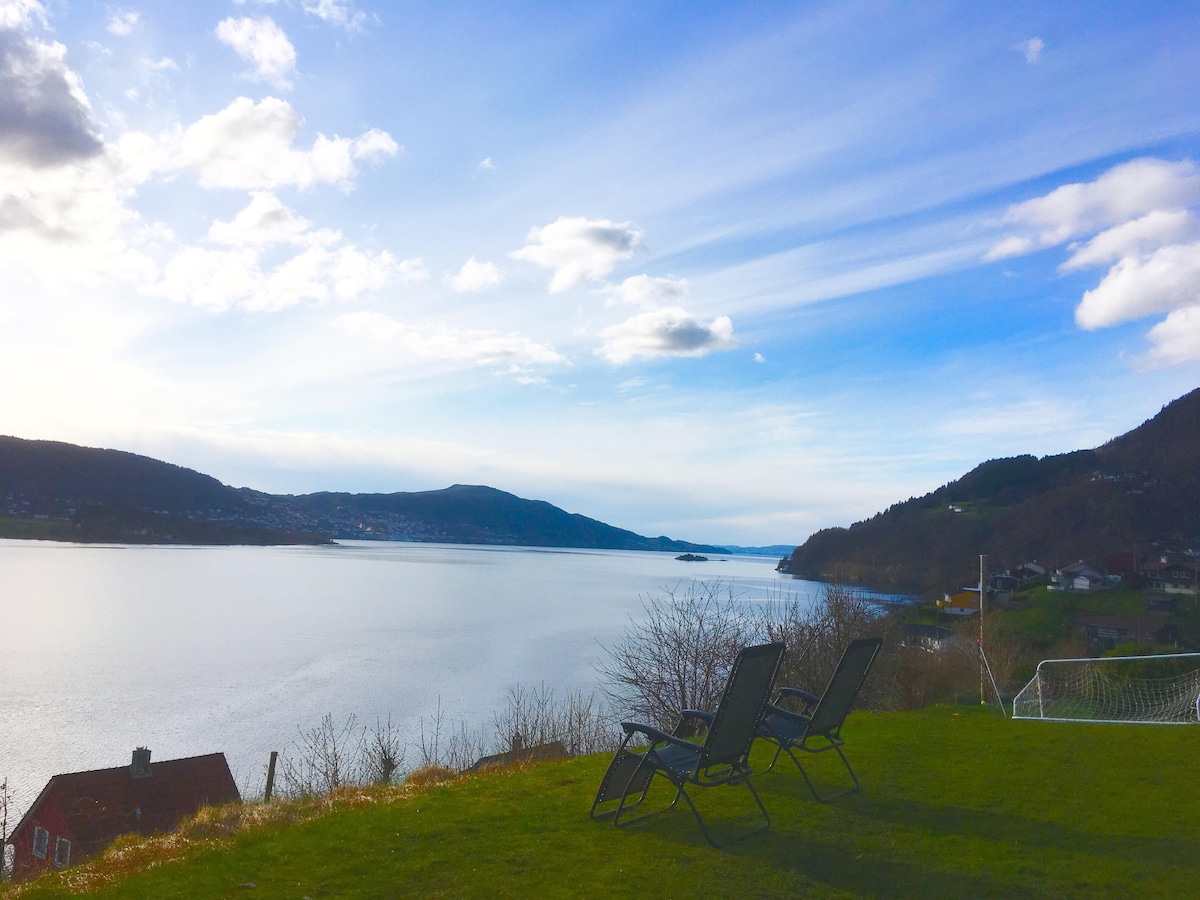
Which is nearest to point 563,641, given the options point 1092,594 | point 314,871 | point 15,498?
point 1092,594

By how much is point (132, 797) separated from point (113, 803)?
33 centimetres

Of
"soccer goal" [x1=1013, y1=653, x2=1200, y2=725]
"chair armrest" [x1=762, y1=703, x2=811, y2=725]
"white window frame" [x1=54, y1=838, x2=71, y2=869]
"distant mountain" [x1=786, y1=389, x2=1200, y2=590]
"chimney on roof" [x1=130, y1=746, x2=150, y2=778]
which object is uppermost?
"distant mountain" [x1=786, y1=389, x2=1200, y2=590]

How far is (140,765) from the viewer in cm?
1623

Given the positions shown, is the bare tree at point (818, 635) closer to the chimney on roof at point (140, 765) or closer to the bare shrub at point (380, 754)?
the bare shrub at point (380, 754)

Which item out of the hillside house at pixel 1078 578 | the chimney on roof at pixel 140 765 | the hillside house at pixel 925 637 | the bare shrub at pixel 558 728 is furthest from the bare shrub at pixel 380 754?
the hillside house at pixel 1078 578

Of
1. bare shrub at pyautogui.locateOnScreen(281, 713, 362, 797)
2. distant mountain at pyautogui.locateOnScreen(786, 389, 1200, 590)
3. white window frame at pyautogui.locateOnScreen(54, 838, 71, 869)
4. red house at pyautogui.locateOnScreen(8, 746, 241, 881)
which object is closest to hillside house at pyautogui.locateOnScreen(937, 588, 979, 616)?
distant mountain at pyautogui.locateOnScreen(786, 389, 1200, 590)

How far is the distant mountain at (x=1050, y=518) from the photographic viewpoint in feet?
146

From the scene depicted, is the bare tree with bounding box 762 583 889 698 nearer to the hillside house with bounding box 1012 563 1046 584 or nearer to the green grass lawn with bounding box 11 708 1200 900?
the green grass lawn with bounding box 11 708 1200 900

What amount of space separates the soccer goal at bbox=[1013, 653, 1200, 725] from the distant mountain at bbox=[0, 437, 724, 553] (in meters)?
101

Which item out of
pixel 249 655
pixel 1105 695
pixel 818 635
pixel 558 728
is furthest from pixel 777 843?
pixel 249 655

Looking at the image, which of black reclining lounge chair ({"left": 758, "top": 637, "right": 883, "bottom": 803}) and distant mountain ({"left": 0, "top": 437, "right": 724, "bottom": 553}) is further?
distant mountain ({"left": 0, "top": 437, "right": 724, "bottom": 553})

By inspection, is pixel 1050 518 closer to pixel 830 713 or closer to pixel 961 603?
pixel 961 603

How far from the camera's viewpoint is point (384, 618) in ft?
172

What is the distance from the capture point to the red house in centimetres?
1520
